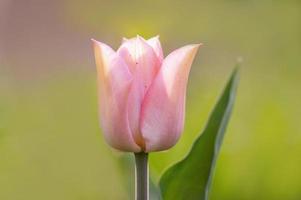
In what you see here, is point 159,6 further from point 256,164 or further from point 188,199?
point 188,199

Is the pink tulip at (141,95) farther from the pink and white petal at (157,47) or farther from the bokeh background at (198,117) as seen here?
the bokeh background at (198,117)

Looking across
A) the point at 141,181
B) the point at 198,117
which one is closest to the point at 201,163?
the point at 141,181

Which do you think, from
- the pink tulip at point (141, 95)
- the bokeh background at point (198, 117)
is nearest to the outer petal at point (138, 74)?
the pink tulip at point (141, 95)

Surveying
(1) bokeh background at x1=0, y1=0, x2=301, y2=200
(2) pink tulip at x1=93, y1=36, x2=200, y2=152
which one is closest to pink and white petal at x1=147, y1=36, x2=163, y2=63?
→ (2) pink tulip at x1=93, y1=36, x2=200, y2=152

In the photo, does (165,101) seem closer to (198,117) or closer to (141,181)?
(141,181)

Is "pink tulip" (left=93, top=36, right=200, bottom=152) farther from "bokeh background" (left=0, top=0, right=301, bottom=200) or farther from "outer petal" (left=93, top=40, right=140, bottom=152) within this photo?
"bokeh background" (left=0, top=0, right=301, bottom=200)
